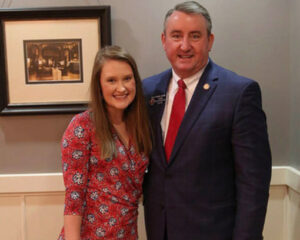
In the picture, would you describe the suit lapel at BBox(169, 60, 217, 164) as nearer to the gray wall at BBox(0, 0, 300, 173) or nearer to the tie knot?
the tie knot

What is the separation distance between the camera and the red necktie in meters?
1.30

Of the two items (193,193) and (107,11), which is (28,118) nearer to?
(107,11)

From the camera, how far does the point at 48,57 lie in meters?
1.72

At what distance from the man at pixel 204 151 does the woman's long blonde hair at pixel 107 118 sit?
58 millimetres

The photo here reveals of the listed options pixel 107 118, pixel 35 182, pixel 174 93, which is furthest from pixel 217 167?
pixel 35 182

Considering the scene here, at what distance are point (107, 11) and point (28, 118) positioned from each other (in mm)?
697

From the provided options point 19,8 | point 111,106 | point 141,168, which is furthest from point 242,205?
point 19,8

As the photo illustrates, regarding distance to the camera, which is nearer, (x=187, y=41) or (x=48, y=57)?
(x=187, y=41)

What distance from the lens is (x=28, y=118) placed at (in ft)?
5.79

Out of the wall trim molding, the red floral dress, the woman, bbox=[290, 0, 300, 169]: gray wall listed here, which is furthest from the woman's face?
bbox=[290, 0, 300, 169]: gray wall

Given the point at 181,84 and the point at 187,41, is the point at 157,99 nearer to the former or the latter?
the point at 181,84

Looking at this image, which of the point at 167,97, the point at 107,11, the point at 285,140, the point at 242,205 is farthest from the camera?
the point at 285,140

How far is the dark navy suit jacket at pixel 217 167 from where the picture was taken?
1214 millimetres

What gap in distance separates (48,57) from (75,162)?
0.74m
